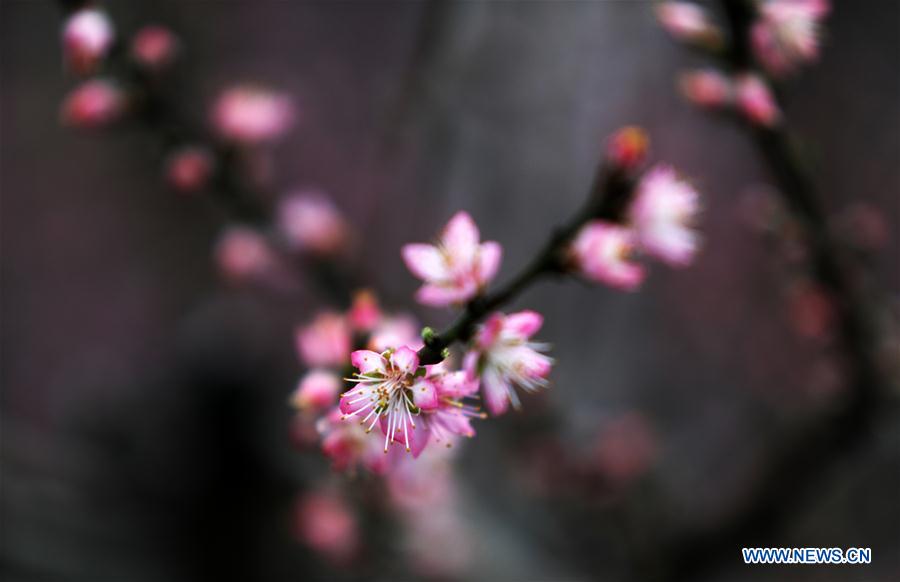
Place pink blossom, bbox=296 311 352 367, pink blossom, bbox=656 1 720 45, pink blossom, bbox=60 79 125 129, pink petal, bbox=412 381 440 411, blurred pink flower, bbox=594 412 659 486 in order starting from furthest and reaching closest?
blurred pink flower, bbox=594 412 659 486
pink blossom, bbox=60 79 125 129
pink blossom, bbox=656 1 720 45
pink blossom, bbox=296 311 352 367
pink petal, bbox=412 381 440 411

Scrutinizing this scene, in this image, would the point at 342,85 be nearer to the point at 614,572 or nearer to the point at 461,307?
the point at 614,572

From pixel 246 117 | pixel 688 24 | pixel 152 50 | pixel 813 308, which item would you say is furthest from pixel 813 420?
pixel 152 50

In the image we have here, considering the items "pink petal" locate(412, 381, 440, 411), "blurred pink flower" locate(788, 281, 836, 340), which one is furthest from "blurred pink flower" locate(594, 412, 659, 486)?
"pink petal" locate(412, 381, 440, 411)

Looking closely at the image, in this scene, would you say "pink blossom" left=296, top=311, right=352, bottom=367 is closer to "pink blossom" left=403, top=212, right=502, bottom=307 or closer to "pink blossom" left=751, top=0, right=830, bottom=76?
"pink blossom" left=403, top=212, right=502, bottom=307

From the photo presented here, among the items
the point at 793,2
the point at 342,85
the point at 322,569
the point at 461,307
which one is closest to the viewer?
the point at 461,307

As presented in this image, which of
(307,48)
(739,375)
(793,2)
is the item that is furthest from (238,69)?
(793,2)

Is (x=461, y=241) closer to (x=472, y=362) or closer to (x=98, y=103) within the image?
(x=472, y=362)
